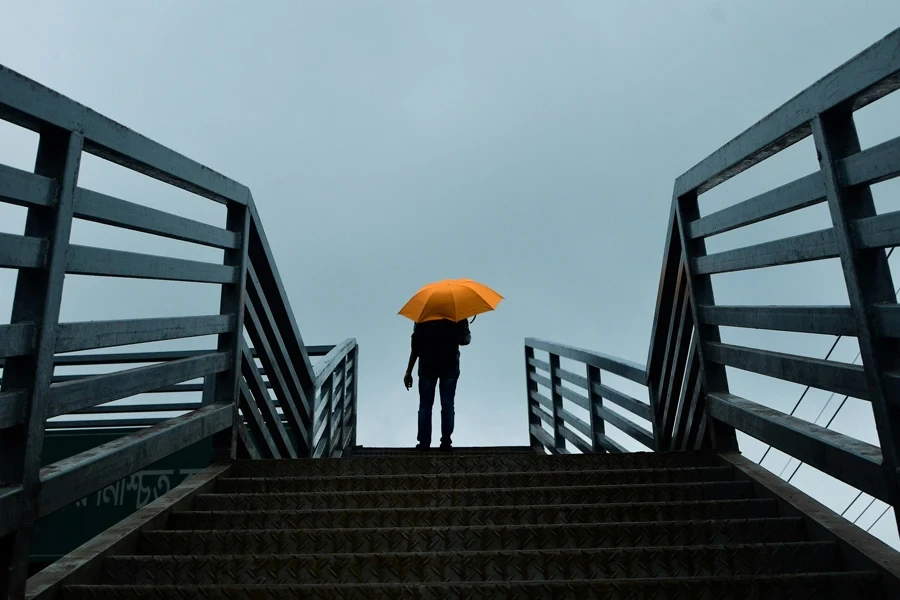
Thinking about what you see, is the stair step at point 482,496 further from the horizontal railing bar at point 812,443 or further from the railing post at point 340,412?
the railing post at point 340,412

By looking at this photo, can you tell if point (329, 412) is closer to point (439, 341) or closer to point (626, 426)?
point (439, 341)

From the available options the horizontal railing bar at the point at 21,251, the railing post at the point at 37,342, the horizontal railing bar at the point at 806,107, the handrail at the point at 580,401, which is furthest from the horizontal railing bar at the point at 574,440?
the horizontal railing bar at the point at 21,251

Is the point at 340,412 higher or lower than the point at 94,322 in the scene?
lower

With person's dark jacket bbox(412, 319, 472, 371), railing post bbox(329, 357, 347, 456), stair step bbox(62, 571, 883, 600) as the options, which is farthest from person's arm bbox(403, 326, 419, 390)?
stair step bbox(62, 571, 883, 600)

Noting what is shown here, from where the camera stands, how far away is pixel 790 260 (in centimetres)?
306

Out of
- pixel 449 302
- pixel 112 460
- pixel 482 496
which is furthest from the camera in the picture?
pixel 449 302

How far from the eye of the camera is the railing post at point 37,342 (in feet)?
7.21

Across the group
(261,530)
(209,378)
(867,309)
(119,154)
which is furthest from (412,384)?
(867,309)

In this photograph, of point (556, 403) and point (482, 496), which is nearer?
point (482, 496)

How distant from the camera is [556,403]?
25.7 ft

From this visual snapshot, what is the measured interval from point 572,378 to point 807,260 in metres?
4.01

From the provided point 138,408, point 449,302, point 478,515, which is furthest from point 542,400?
point 478,515

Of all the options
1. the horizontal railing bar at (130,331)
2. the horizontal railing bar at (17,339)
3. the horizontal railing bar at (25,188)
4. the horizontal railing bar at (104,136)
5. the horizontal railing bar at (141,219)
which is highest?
the horizontal railing bar at (104,136)

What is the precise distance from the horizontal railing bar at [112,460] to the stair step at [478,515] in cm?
36
